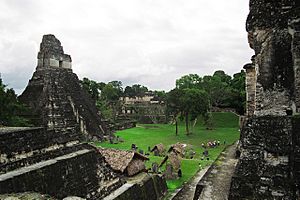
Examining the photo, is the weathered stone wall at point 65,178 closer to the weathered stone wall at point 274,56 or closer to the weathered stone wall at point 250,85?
the weathered stone wall at point 274,56

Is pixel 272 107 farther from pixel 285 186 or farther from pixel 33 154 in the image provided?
pixel 33 154

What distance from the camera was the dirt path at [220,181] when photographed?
6531 mm

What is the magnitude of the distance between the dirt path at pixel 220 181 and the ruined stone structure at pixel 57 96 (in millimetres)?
12248

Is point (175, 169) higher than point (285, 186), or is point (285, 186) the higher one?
point (285, 186)

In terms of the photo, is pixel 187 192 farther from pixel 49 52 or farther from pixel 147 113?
pixel 147 113

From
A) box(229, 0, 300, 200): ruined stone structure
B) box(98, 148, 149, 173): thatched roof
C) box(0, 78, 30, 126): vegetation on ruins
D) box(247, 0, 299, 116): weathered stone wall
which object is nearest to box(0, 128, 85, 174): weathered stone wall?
box(98, 148, 149, 173): thatched roof

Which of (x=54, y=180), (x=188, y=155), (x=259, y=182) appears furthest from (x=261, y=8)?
(x=188, y=155)

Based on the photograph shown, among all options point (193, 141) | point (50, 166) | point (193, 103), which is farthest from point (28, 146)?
point (193, 103)

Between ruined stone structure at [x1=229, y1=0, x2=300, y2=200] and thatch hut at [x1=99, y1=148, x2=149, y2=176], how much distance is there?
622cm

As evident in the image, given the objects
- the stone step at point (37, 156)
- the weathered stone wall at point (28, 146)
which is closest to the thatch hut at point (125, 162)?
the stone step at point (37, 156)

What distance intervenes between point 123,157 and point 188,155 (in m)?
8.27

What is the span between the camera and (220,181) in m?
7.64

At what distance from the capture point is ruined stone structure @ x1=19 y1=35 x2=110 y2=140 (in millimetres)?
19484

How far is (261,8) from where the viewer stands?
199 inches
